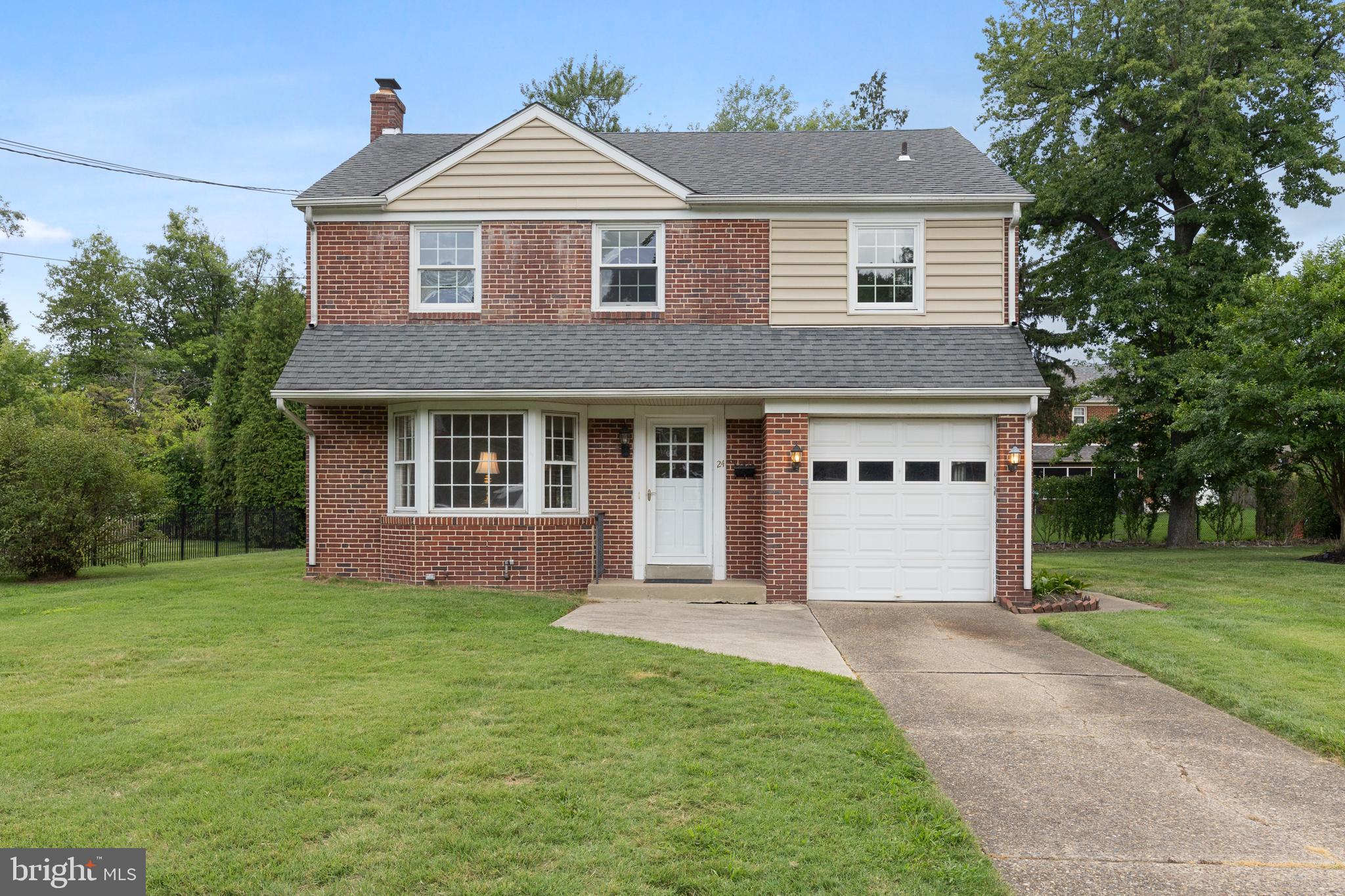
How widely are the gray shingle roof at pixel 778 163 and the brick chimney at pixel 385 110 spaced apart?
1.50 ft

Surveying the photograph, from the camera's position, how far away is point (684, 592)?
11492mm

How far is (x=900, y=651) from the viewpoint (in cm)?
830

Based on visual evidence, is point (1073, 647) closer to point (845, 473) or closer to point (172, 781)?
point (845, 473)

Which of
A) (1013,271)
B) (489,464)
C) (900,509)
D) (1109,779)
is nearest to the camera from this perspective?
(1109,779)

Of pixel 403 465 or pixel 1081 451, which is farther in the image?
pixel 1081 451

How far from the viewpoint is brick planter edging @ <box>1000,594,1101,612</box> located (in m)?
10.9

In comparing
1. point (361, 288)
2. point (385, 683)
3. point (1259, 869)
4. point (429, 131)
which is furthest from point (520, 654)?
point (429, 131)

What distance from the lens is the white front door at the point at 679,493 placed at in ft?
40.6

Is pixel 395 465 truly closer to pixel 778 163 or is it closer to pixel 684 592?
pixel 684 592

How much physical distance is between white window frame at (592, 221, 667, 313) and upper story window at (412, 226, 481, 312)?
176 cm

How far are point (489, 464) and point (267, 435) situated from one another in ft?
42.8

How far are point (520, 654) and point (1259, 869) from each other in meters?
5.32

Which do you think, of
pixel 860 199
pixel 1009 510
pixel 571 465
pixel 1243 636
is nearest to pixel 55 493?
pixel 571 465

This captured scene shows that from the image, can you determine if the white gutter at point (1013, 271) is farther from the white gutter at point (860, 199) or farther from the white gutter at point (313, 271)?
the white gutter at point (313, 271)
